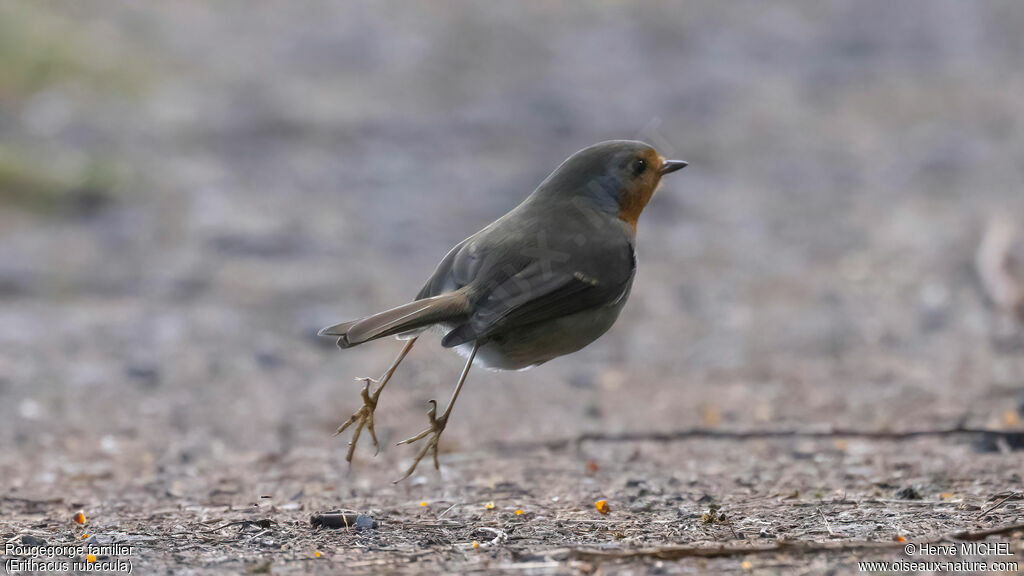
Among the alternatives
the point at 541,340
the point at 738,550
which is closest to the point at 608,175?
the point at 541,340

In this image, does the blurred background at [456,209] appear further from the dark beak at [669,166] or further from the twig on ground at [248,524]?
the twig on ground at [248,524]

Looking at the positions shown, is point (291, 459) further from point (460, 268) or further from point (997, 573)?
point (997, 573)

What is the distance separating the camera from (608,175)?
458 cm

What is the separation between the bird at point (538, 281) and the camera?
160 inches

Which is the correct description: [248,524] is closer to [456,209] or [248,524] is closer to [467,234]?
[467,234]

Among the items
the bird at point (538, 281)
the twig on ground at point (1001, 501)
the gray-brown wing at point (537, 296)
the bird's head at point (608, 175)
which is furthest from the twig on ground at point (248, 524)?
the twig on ground at point (1001, 501)

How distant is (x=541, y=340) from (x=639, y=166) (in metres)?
0.87

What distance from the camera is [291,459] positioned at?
226 inches

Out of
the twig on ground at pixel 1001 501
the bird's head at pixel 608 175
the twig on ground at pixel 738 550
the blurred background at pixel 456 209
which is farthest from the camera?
the blurred background at pixel 456 209

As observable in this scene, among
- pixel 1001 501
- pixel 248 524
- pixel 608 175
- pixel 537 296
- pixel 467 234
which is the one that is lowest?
pixel 1001 501

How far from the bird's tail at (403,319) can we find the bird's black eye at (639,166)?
935mm

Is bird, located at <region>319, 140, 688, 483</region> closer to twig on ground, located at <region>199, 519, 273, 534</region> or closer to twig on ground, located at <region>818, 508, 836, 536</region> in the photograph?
twig on ground, located at <region>199, 519, 273, 534</region>

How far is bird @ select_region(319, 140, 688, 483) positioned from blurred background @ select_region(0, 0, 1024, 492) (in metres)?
0.37

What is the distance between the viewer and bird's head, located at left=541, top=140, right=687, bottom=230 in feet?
15.0
